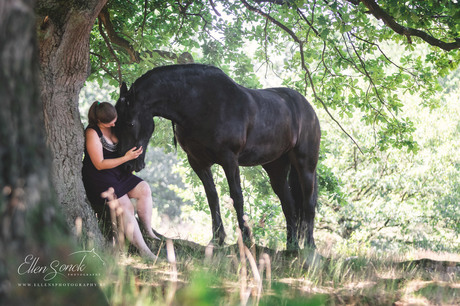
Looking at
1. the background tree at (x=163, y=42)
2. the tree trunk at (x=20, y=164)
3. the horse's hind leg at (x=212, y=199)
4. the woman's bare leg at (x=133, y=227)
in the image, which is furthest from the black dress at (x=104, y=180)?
the tree trunk at (x=20, y=164)

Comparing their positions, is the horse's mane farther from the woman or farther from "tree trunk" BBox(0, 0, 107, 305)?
"tree trunk" BBox(0, 0, 107, 305)

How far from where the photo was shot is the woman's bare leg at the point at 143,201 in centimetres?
575

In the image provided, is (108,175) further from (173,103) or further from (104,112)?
(173,103)

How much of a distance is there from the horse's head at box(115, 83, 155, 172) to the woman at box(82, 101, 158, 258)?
106 millimetres

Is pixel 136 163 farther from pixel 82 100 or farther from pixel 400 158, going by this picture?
pixel 82 100

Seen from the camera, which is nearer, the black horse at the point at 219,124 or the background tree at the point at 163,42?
the background tree at the point at 163,42

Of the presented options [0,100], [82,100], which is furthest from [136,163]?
[82,100]

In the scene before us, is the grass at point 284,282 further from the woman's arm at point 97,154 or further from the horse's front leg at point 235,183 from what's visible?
the woman's arm at point 97,154

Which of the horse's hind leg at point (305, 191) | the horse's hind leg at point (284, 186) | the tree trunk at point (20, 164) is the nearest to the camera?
the tree trunk at point (20, 164)

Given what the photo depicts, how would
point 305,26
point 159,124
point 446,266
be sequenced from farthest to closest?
point 159,124, point 305,26, point 446,266

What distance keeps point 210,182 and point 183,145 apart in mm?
711

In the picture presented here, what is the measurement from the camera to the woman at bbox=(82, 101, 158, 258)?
213 inches

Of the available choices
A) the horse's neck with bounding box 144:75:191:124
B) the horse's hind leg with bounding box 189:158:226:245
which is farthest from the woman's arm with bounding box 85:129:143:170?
the horse's hind leg with bounding box 189:158:226:245

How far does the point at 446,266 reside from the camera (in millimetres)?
5730
